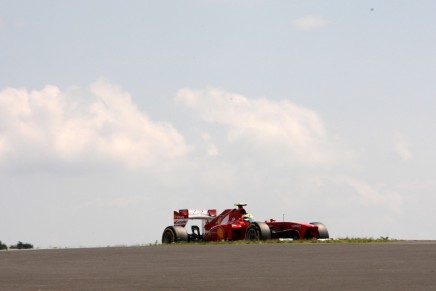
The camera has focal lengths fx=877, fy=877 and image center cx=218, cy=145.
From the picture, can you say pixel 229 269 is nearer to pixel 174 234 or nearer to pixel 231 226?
pixel 231 226

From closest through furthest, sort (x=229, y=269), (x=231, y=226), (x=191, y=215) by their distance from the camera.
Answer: (x=229, y=269), (x=231, y=226), (x=191, y=215)

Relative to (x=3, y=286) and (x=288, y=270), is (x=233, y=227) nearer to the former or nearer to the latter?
(x=288, y=270)

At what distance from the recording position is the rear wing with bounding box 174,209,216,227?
40500 mm

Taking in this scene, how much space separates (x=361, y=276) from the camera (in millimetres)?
16016

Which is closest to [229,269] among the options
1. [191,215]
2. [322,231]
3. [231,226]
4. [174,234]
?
[322,231]

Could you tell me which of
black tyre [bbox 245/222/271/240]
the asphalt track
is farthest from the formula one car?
the asphalt track

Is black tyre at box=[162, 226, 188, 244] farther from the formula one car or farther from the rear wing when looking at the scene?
the rear wing

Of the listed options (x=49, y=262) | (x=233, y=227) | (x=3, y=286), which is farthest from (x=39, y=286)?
(x=233, y=227)

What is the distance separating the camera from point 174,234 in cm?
3841

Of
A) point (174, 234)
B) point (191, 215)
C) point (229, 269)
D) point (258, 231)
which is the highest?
point (191, 215)

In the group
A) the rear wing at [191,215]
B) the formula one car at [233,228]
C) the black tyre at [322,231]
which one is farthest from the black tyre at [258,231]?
the rear wing at [191,215]

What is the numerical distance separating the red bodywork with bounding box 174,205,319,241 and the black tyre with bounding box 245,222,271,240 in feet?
3.81

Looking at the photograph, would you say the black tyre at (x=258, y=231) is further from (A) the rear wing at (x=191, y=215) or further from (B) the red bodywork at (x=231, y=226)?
(A) the rear wing at (x=191, y=215)

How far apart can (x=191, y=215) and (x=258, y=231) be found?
710cm
